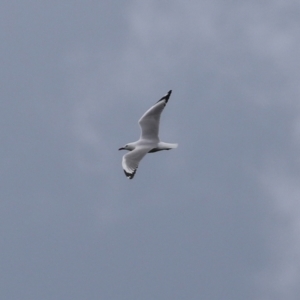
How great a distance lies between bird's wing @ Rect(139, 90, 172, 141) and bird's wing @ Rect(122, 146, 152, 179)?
1.24 m

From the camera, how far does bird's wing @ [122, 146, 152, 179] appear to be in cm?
4216

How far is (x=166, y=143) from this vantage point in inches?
1780

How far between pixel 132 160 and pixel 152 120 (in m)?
3.22

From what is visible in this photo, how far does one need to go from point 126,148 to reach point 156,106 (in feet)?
7.91

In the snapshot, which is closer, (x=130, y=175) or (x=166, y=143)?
(x=130, y=175)

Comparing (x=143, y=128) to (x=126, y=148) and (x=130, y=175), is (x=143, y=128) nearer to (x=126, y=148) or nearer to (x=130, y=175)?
(x=126, y=148)

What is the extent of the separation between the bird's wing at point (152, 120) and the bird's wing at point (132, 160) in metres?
1.24

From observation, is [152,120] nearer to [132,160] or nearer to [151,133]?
[151,133]

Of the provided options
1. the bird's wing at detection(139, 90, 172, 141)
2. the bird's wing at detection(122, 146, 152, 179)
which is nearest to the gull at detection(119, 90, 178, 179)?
the bird's wing at detection(139, 90, 172, 141)

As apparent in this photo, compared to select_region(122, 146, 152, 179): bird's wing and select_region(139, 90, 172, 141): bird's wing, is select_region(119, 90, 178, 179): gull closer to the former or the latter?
select_region(139, 90, 172, 141): bird's wing

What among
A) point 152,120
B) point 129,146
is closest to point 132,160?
point 129,146

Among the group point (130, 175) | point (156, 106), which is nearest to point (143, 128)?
point (156, 106)

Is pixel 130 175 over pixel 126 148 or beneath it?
beneath

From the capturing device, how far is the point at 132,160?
1686 inches
